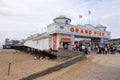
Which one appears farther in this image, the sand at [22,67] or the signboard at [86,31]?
the signboard at [86,31]

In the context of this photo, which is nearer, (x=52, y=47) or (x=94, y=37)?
(x=52, y=47)

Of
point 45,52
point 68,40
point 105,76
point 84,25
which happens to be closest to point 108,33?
point 84,25

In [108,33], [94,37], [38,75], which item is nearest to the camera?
[38,75]

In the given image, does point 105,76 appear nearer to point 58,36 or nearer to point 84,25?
point 58,36

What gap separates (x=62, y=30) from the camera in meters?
28.9

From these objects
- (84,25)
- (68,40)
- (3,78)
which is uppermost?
(84,25)

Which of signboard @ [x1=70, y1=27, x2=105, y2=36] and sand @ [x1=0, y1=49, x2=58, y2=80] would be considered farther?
signboard @ [x1=70, y1=27, x2=105, y2=36]

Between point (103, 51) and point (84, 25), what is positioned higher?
point (84, 25)

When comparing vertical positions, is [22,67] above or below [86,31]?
below

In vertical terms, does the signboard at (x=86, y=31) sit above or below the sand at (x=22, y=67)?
above

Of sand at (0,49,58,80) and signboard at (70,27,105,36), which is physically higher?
signboard at (70,27,105,36)

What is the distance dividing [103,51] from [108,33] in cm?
1184

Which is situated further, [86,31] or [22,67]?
[86,31]

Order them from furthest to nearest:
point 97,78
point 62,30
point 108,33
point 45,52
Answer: point 108,33 < point 45,52 < point 62,30 < point 97,78
